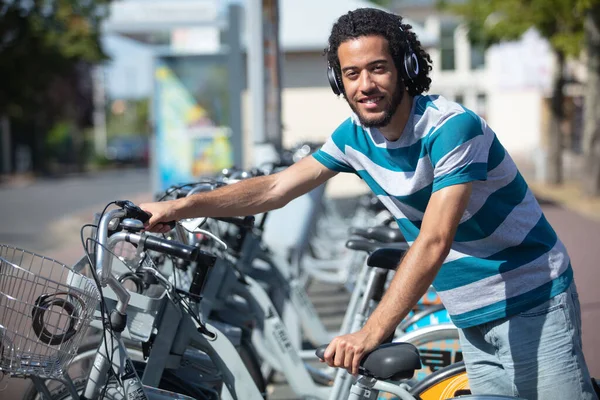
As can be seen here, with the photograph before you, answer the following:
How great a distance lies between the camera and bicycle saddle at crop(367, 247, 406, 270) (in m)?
3.34

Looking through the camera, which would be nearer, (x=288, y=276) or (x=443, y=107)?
(x=443, y=107)

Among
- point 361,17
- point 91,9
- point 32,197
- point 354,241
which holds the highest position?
point 91,9

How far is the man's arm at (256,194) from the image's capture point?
9.75ft

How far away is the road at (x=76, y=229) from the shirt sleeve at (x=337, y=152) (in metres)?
1.75

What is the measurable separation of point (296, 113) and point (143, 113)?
Result: 303ft

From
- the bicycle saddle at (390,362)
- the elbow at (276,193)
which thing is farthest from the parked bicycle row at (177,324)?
the elbow at (276,193)

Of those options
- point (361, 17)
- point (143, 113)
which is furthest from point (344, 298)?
point (143, 113)

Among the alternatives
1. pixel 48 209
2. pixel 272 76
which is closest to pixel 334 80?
pixel 272 76

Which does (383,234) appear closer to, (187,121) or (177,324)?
(177,324)

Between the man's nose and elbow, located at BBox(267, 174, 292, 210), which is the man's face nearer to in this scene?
the man's nose

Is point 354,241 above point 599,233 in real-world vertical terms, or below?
above

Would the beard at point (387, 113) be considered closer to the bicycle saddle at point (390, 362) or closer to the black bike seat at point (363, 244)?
the bicycle saddle at point (390, 362)

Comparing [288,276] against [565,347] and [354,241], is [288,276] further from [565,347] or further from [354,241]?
[565,347]

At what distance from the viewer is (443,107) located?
8.21 feet
